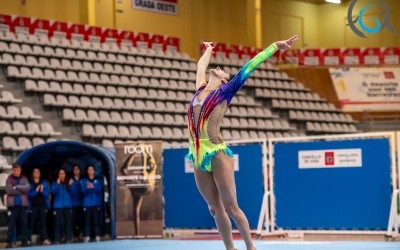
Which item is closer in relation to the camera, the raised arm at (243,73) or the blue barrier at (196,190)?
the raised arm at (243,73)

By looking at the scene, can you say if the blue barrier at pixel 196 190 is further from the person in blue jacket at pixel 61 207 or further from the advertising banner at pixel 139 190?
the person in blue jacket at pixel 61 207

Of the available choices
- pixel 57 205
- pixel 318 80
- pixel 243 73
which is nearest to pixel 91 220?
pixel 57 205

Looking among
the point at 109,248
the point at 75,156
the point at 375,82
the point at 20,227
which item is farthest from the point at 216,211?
the point at 375,82

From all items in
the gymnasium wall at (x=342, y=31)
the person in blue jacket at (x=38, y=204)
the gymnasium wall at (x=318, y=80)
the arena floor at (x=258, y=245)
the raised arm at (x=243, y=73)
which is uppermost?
the gymnasium wall at (x=342, y=31)

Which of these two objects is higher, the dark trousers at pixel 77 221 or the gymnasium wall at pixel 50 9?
the gymnasium wall at pixel 50 9

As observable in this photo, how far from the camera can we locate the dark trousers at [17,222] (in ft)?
50.8

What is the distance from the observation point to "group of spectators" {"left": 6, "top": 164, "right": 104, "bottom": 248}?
50.9ft

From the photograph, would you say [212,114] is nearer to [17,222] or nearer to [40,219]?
[17,222]

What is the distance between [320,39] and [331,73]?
27.4 ft

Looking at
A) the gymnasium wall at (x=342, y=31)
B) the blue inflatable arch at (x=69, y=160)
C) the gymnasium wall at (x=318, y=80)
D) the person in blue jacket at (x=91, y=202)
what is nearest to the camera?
the person in blue jacket at (x=91, y=202)

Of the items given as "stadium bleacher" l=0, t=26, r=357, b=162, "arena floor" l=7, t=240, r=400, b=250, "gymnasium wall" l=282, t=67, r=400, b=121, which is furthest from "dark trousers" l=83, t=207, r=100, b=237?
"gymnasium wall" l=282, t=67, r=400, b=121

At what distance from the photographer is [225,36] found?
35.2 meters

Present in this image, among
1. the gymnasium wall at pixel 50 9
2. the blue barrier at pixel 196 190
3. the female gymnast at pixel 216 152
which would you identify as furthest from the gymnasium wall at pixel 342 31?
the female gymnast at pixel 216 152

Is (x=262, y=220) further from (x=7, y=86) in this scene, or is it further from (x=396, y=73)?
(x=396, y=73)
